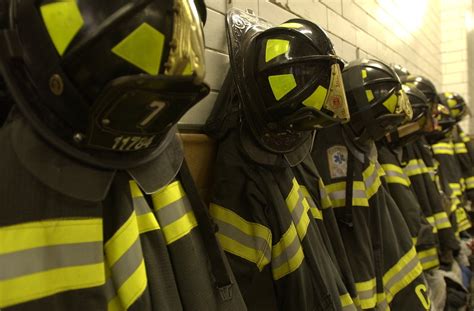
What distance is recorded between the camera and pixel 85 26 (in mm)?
503

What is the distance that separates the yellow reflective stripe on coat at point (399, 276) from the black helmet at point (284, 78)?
762mm

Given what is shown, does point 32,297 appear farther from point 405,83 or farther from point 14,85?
point 405,83

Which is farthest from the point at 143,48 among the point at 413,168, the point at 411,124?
the point at 413,168

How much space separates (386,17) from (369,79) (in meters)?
1.48

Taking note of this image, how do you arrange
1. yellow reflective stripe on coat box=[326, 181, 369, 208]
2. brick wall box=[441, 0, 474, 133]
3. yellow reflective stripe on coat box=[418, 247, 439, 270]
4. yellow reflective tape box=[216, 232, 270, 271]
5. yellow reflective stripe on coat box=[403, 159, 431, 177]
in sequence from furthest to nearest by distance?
brick wall box=[441, 0, 474, 133] < yellow reflective stripe on coat box=[403, 159, 431, 177] < yellow reflective stripe on coat box=[418, 247, 439, 270] < yellow reflective stripe on coat box=[326, 181, 369, 208] < yellow reflective tape box=[216, 232, 270, 271]

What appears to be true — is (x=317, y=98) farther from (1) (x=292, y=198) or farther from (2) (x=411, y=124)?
(2) (x=411, y=124)

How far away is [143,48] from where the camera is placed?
521 mm

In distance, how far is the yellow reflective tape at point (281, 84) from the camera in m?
0.95

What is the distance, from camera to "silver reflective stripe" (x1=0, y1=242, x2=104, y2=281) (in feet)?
1.55

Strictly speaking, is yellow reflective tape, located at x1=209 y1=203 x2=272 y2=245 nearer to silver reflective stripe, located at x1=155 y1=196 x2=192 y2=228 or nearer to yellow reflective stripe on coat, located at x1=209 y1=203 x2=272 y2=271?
yellow reflective stripe on coat, located at x1=209 y1=203 x2=272 y2=271

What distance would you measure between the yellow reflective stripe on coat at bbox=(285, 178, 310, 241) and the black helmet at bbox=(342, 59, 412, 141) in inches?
19.6

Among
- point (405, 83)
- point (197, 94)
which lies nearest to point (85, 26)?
point (197, 94)

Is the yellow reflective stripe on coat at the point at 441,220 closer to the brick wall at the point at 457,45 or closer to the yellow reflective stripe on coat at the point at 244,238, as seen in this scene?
the yellow reflective stripe on coat at the point at 244,238

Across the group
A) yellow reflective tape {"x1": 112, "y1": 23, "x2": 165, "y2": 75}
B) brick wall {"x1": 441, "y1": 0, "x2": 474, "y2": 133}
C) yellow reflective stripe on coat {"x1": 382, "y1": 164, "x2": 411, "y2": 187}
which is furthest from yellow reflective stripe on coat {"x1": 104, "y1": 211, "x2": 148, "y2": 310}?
brick wall {"x1": 441, "y1": 0, "x2": 474, "y2": 133}
